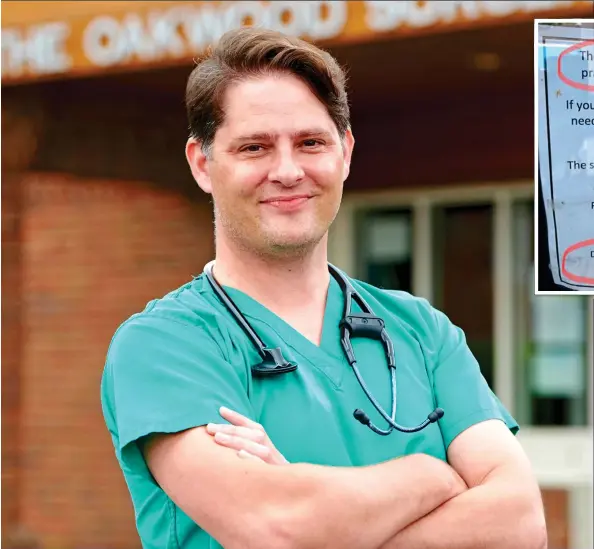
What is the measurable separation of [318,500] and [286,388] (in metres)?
0.23

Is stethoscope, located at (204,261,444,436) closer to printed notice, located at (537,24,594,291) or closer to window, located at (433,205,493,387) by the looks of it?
printed notice, located at (537,24,594,291)

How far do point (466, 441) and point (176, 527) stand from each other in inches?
21.9

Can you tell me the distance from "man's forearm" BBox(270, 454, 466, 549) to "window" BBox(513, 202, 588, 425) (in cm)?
510

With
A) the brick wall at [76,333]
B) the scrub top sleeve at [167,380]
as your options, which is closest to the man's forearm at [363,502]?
the scrub top sleeve at [167,380]

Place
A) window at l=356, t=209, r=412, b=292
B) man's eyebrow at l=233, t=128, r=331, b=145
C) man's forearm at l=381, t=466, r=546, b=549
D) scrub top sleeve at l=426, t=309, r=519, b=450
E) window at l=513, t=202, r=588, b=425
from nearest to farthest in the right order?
man's forearm at l=381, t=466, r=546, b=549 → man's eyebrow at l=233, t=128, r=331, b=145 → scrub top sleeve at l=426, t=309, r=519, b=450 → window at l=513, t=202, r=588, b=425 → window at l=356, t=209, r=412, b=292

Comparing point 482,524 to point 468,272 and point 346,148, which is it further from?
point 468,272

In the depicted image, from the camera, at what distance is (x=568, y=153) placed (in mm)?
2279

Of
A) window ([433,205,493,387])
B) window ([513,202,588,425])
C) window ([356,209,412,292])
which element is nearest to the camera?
window ([513,202,588,425])

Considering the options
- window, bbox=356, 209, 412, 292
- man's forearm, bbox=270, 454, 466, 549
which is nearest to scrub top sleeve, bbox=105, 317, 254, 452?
man's forearm, bbox=270, 454, 466, 549

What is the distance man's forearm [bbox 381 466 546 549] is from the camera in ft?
7.13

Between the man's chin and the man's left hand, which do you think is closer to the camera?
the man's left hand

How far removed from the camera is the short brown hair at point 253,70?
2324 millimetres

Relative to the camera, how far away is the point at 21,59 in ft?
21.8

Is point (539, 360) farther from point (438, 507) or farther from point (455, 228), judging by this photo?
point (438, 507)
